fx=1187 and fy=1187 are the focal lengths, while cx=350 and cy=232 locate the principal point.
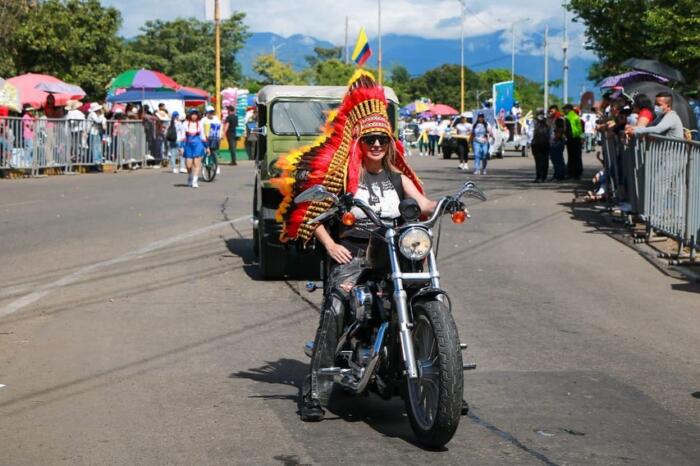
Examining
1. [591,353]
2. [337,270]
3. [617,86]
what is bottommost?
[591,353]

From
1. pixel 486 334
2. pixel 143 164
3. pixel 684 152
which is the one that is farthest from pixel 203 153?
pixel 486 334

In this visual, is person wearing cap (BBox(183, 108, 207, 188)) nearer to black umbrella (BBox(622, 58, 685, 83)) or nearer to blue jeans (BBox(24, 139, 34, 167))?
blue jeans (BBox(24, 139, 34, 167))

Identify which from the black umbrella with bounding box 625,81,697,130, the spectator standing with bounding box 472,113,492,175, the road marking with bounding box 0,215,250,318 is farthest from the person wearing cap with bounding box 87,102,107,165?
→ the black umbrella with bounding box 625,81,697,130

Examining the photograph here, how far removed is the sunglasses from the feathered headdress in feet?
0.10

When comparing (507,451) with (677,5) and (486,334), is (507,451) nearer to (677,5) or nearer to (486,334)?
(486,334)

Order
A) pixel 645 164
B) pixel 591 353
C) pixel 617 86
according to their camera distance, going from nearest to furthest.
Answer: pixel 591 353
pixel 645 164
pixel 617 86

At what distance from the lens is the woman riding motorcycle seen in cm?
654

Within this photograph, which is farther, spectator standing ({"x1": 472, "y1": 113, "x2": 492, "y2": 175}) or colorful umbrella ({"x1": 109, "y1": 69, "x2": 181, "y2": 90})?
colorful umbrella ({"x1": 109, "y1": 69, "x2": 181, "y2": 90})

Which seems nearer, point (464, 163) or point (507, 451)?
point (507, 451)

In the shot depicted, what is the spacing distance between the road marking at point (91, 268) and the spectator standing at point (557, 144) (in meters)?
13.9

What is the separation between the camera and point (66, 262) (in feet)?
44.0

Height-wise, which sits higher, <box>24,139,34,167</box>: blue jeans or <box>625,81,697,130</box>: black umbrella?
<box>625,81,697,130</box>: black umbrella

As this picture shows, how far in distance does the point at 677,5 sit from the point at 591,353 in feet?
56.8

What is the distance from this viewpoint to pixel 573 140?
3058 cm
